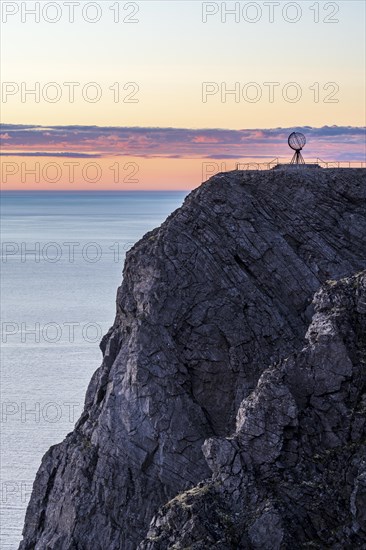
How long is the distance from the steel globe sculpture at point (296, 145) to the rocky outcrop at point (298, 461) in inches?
1048

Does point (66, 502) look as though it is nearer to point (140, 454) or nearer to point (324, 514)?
point (140, 454)

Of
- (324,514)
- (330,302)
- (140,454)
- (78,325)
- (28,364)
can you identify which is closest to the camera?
(324,514)

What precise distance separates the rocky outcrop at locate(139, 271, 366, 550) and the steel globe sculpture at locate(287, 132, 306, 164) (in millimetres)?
26616

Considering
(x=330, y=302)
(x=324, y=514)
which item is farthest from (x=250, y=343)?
(x=324, y=514)

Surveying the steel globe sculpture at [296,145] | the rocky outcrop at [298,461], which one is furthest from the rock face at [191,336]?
the rocky outcrop at [298,461]

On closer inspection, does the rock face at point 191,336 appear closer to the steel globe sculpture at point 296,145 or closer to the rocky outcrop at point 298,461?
the steel globe sculpture at point 296,145

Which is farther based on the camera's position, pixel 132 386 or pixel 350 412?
pixel 132 386

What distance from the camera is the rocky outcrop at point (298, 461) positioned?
129 ft

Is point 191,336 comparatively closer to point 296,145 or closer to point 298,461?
point 296,145

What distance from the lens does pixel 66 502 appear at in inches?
2410

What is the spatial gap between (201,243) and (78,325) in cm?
10612

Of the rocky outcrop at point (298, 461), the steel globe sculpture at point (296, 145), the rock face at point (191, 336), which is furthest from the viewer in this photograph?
the steel globe sculpture at point (296, 145)

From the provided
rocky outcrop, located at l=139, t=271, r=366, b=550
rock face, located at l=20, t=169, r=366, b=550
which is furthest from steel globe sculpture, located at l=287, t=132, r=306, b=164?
rocky outcrop, located at l=139, t=271, r=366, b=550

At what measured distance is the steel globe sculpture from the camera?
2753 inches
